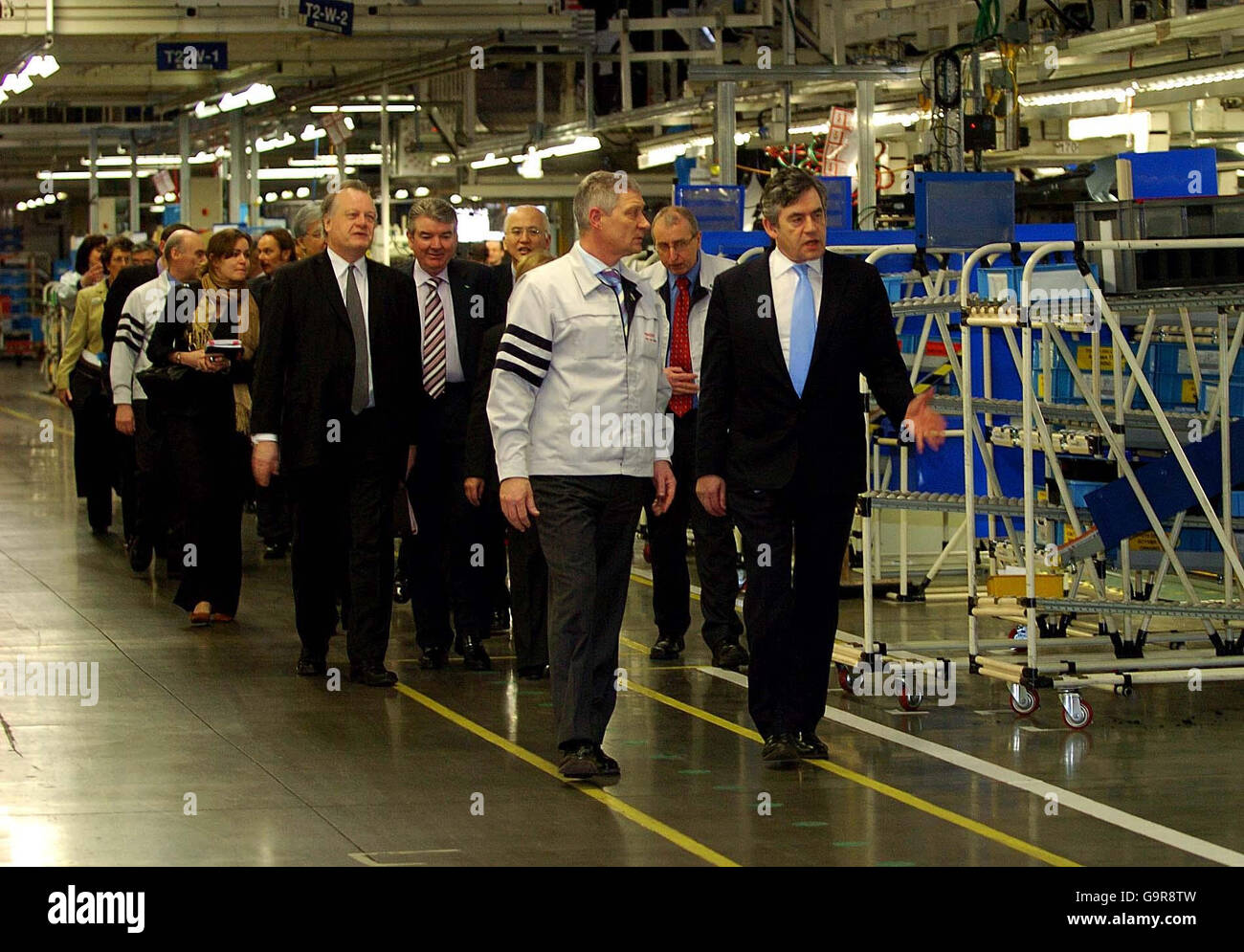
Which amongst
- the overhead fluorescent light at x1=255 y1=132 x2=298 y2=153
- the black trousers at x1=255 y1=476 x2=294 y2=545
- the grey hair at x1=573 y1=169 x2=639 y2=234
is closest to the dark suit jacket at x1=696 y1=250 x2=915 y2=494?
the grey hair at x1=573 y1=169 x2=639 y2=234

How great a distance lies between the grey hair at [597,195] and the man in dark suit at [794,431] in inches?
19.9

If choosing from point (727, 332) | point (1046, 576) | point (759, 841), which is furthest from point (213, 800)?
point (1046, 576)

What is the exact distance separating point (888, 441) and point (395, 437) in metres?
2.28

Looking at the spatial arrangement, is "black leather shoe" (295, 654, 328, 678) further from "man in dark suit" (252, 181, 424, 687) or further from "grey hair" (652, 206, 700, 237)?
"grey hair" (652, 206, 700, 237)

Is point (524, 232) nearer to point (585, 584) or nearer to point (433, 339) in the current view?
point (433, 339)

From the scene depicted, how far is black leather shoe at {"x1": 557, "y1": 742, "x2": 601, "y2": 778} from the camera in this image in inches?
237

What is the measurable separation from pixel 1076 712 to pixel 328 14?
39.1ft

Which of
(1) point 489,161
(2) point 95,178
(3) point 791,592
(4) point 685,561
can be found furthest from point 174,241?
(2) point 95,178

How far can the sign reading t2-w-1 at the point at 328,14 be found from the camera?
16828mm

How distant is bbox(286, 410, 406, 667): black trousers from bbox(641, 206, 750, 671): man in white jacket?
119cm

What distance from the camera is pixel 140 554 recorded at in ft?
36.4

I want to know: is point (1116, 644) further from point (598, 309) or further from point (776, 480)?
point (598, 309)

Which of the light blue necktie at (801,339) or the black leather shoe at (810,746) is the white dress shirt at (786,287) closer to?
the light blue necktie at (801,339)

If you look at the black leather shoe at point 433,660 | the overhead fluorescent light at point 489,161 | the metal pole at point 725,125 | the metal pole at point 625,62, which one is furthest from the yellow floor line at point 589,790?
the overhead fluorescent light at point 489,161
